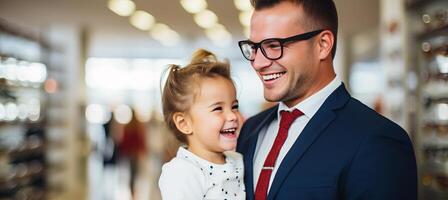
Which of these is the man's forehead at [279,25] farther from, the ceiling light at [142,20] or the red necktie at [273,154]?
the ceiling light at [142,20]

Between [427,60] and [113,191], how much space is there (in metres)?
6.19

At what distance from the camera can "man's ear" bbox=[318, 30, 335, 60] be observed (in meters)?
2.15

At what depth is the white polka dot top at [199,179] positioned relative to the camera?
7.00ft

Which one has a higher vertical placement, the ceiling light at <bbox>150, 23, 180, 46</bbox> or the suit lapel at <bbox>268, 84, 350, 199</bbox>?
the ceiling light at <bbox>150, 23, 180, 46</bbox>

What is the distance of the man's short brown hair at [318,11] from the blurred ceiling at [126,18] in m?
6.83

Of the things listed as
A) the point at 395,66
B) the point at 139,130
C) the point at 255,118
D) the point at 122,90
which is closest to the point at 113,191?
the point at 139,130

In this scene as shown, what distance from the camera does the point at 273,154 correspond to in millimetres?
2117

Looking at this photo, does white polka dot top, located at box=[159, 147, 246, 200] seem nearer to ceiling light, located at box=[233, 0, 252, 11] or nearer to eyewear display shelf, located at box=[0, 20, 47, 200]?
eyewear display shelf, located at box=[0, 20, 47, 200]

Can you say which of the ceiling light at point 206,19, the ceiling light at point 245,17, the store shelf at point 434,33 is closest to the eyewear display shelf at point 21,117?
the ceiling light at point 206,19

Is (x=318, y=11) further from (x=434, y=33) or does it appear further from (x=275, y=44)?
(x=434, y=33)

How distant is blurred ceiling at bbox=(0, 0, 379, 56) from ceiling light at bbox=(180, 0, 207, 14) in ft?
0.34

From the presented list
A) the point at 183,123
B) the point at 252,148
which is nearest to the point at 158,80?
the point at 183,123

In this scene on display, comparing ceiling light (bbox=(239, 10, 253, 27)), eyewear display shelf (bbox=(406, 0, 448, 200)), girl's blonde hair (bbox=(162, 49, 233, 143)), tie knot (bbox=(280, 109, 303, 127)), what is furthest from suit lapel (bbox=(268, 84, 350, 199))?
ceiling light (bbox=(239, 10, 253, 27))

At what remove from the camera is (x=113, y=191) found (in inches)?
390
